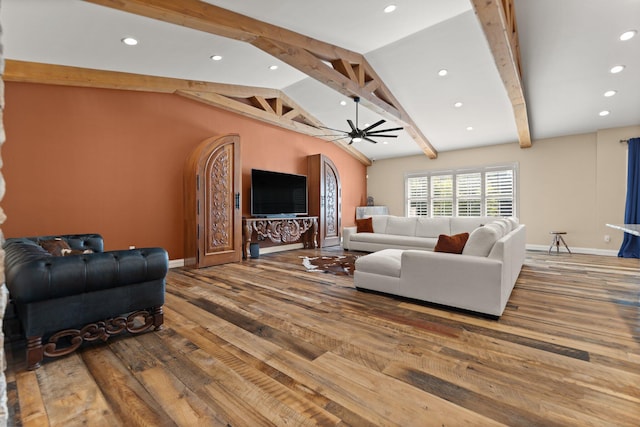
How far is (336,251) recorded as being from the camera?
673 cm

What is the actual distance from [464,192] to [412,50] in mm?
4762

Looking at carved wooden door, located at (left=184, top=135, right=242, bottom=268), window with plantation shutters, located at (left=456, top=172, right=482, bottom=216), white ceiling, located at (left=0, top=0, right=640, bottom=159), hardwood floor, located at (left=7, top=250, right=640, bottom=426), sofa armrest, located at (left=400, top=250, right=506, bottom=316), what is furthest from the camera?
window with plantation shutters, located at (left=456, top=172, right=482, bottom=216)

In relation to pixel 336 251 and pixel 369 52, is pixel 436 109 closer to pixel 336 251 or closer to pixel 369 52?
pixel 369 52

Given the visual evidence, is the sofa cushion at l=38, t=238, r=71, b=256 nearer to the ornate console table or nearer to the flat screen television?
the ornate console table

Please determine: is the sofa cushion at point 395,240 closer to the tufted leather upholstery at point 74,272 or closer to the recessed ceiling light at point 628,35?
the recessed ceiling light at point 628,35

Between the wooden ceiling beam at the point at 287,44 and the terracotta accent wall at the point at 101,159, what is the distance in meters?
2.22

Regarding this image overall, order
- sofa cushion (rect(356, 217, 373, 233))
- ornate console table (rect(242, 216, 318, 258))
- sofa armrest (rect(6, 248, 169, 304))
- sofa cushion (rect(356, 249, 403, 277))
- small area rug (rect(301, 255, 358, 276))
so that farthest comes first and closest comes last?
sofa cushion (rect(356, 217, 373, 233)), ornate console table (rect(242, 216, 318, 258)), small area rug (rect(301, 255, 358, 276)), sofa cushion (rect(356, 249, 403, 277)), sofa armrest (rect(6, 248, 169, 304))

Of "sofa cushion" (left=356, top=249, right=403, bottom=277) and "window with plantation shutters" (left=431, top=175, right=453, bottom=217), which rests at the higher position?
"window with plantation shutters" (left=431, top=175, right=453, bottom=217)

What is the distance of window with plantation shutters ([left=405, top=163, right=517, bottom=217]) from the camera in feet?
24.4

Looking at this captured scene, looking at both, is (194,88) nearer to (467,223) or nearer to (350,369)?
(350,369)

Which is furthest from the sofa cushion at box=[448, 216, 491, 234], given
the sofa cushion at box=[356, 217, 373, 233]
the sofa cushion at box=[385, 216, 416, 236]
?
the sofa cushion at box=[356, 217, 373, 233]

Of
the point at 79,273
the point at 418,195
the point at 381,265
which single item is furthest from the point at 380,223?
the point at 79,273

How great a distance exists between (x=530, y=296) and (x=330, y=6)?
3948 mm

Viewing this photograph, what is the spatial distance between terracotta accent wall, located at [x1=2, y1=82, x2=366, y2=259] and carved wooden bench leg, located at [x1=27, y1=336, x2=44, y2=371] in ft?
8.60
